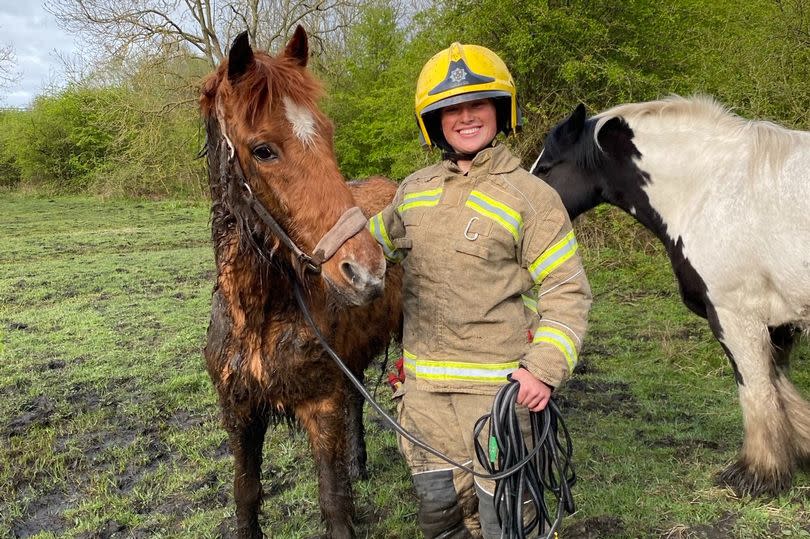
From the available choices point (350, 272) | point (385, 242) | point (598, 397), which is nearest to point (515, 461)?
point (350, 272)

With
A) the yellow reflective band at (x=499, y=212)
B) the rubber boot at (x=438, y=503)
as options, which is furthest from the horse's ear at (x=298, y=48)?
the rubber boot at (x=438, y=503)

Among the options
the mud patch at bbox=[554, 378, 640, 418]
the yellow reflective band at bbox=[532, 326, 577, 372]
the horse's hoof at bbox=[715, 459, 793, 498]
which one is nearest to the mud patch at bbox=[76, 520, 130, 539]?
the yellow reflective band at bbox=[532, 326, 577, 372]

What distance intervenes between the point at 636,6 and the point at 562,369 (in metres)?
8.74

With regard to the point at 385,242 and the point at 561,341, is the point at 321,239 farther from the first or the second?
the point at 561,341

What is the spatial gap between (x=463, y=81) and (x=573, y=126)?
2.53 metres

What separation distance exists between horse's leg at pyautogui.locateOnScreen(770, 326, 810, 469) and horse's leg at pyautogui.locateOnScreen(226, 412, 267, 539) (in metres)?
2.84

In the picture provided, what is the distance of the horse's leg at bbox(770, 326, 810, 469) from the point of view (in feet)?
10.4

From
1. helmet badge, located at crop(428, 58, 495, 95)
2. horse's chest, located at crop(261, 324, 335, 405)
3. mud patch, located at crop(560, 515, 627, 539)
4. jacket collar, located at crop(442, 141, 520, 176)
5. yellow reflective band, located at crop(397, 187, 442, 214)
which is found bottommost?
mud patch, located at crop(560, 515, 627, 539)

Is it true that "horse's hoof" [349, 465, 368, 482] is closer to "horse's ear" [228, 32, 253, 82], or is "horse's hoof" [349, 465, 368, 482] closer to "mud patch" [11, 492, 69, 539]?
"mud patch" [11, 492, 69, 539]

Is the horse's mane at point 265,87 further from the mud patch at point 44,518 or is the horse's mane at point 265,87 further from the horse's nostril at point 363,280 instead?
the mud patch at point 44,518

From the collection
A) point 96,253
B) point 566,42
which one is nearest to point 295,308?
point 566,42

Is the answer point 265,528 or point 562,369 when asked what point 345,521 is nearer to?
point 265,528

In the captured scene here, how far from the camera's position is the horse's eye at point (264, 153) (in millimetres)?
1945

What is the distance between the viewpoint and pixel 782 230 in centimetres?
299
